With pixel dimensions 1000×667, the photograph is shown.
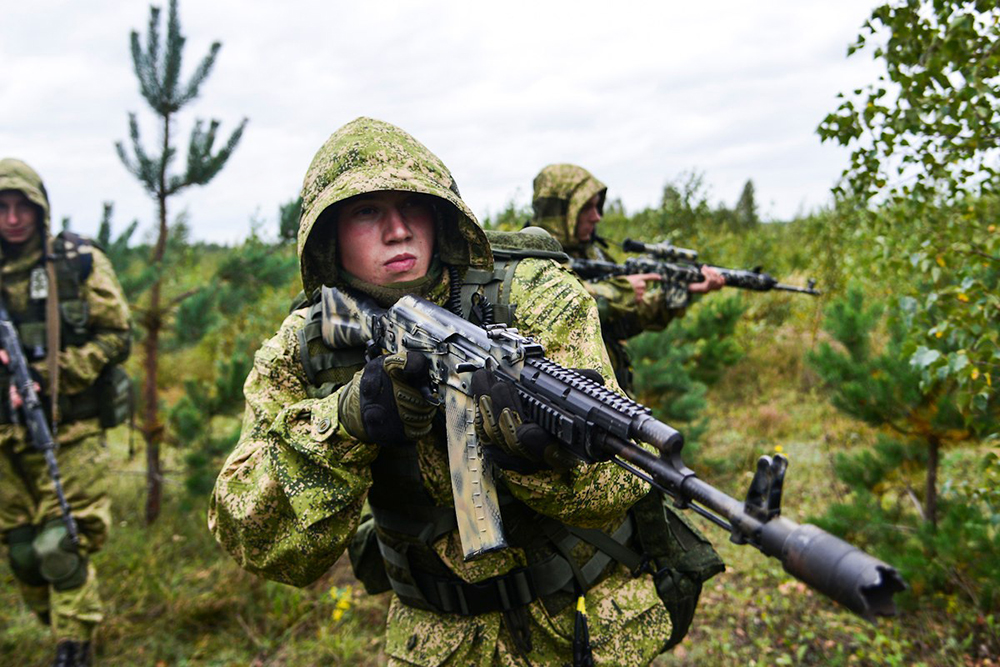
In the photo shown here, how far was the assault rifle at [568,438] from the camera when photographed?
989 millimetres

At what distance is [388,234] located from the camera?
7.16ft

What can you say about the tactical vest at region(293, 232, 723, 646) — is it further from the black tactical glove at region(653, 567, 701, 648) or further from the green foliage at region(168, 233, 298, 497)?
the green foliage at region(168, 233, 298, 497)

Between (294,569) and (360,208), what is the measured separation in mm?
1148

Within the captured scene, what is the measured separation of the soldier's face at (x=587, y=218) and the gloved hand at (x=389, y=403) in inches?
128

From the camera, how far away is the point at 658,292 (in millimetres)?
5176

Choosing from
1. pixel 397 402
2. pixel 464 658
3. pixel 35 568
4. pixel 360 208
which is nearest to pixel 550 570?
pixel 464 658

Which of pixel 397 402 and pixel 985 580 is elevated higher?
pixel 397 402

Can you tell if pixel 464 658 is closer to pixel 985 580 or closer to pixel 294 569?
pixel 294 569

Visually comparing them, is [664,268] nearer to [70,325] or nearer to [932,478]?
[932,478]

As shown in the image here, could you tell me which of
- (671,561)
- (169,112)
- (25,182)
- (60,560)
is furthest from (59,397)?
(671,561)

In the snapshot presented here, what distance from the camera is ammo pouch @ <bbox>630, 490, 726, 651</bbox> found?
2398mm

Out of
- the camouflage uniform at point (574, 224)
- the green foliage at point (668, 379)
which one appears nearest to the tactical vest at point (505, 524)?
the camouflage uniform at point (574, 224)

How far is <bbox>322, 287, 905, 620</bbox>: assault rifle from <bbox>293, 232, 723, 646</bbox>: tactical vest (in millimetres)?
175

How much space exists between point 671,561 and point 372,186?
5.36 ft
